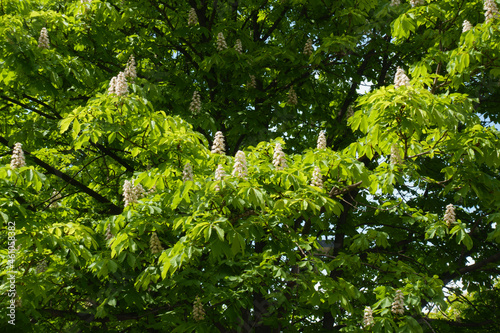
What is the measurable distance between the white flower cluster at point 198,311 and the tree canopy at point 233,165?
0.04ft

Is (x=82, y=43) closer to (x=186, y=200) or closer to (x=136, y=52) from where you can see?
(x=136, y=52)

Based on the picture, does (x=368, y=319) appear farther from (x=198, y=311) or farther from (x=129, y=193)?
(x=129, y=193)

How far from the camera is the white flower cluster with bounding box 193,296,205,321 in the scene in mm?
5227

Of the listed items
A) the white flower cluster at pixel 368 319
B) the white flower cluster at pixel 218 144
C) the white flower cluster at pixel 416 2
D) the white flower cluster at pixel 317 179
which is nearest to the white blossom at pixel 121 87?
the white flower cluster at pixel 218 144

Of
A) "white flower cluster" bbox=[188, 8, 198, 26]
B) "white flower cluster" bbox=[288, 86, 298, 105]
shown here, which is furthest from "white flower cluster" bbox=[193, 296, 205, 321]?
"white flower cluster" bbox=[188, 8, 198, 26]

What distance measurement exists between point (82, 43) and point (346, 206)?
17.4ft

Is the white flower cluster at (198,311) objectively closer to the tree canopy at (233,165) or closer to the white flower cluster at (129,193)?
the tree canopy at (233,165)

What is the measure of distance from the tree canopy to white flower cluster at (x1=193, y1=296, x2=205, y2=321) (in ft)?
0.04

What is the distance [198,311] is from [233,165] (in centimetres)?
181

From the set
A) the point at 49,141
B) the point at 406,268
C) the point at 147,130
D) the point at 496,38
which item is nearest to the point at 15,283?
the point at 147,130

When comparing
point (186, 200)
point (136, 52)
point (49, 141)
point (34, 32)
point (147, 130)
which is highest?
point (136, 52)

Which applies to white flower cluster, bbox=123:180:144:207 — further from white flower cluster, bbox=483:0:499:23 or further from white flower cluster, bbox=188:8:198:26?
white flower cluster, bbox=483:0:499:23

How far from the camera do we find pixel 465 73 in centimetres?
592

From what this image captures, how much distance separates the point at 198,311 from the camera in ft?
17.2
